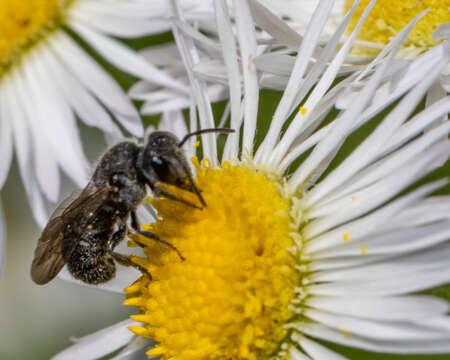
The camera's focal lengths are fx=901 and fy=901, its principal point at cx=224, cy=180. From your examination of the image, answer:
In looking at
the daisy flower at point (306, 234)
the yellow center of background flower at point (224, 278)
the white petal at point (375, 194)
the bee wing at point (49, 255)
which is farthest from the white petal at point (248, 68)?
the bee wing at point (49, 255)

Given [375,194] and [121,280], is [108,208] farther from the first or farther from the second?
[375,194]

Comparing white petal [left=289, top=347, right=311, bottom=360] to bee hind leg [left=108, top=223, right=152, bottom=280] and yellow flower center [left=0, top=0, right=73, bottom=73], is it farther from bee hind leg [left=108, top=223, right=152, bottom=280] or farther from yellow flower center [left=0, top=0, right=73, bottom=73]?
yellow flower center [left=0, top=0, right=73, bottom=73]

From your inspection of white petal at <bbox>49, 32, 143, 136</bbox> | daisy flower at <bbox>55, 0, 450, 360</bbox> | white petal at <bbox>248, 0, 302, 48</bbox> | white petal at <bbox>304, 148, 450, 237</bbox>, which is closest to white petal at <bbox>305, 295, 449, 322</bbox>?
daisy flower at <bbox>55, 0, 450, 360</bbox>

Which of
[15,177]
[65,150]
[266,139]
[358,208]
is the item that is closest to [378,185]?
[358,208]

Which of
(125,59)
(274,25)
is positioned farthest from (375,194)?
(125,59)

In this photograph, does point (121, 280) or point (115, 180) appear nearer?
point (115, 180)

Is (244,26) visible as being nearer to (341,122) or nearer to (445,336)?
(341,122)
